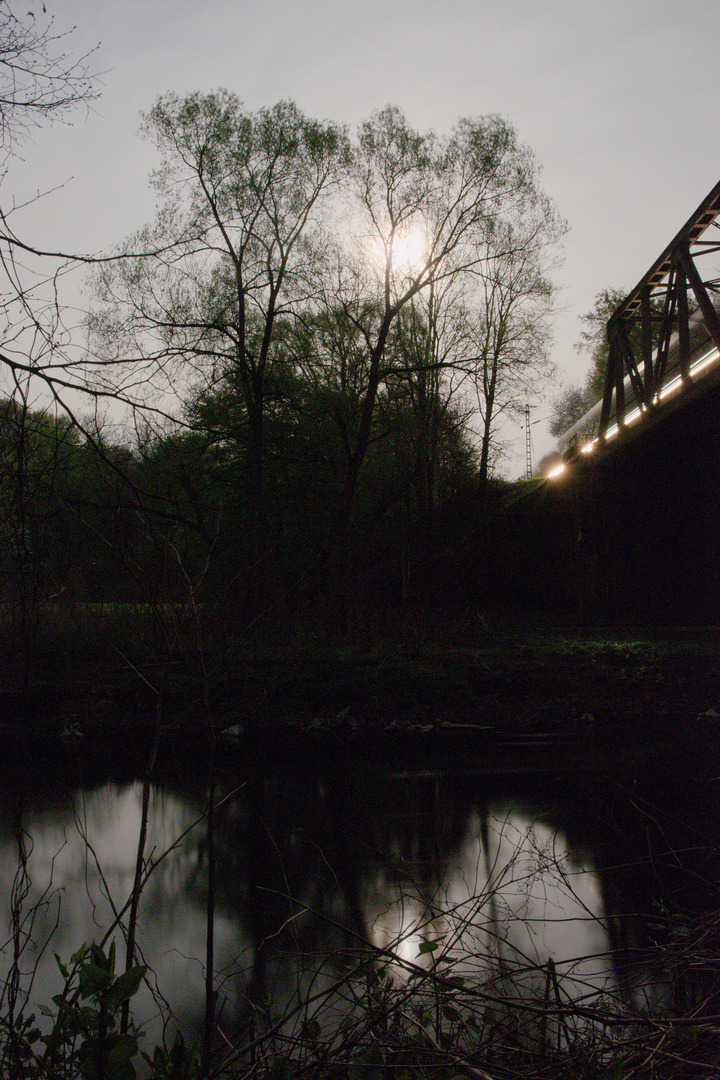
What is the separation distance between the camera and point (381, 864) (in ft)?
30.6

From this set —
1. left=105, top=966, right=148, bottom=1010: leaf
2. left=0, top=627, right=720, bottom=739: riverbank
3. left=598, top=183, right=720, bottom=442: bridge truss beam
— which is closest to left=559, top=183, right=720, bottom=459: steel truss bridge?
left=598, top=183, right=720, bottom=442: bridge truss beam

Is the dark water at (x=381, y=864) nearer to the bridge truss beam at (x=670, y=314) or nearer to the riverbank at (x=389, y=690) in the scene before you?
the riverbank at (x=389, y=690)

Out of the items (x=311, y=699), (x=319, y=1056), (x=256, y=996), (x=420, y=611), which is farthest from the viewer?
(x=420, y=611)

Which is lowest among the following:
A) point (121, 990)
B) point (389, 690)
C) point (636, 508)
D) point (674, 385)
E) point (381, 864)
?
point (381, 864)

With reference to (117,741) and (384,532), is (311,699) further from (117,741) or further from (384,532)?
(384,532)

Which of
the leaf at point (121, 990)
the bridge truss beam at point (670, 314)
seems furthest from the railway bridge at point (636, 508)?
the leaf at point (121, 990)

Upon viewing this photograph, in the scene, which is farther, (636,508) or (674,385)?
(636,508)

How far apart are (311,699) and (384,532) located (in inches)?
408

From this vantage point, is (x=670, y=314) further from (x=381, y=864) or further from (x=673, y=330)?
(x=381, y=864)

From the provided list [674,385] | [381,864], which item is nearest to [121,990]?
[381,864]

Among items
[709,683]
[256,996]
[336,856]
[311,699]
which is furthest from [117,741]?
[709,683]

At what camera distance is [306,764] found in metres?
14.6

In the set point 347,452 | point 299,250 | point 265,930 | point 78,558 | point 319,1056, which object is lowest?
point 265,930

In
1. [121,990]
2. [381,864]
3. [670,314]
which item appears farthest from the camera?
[670,314]
